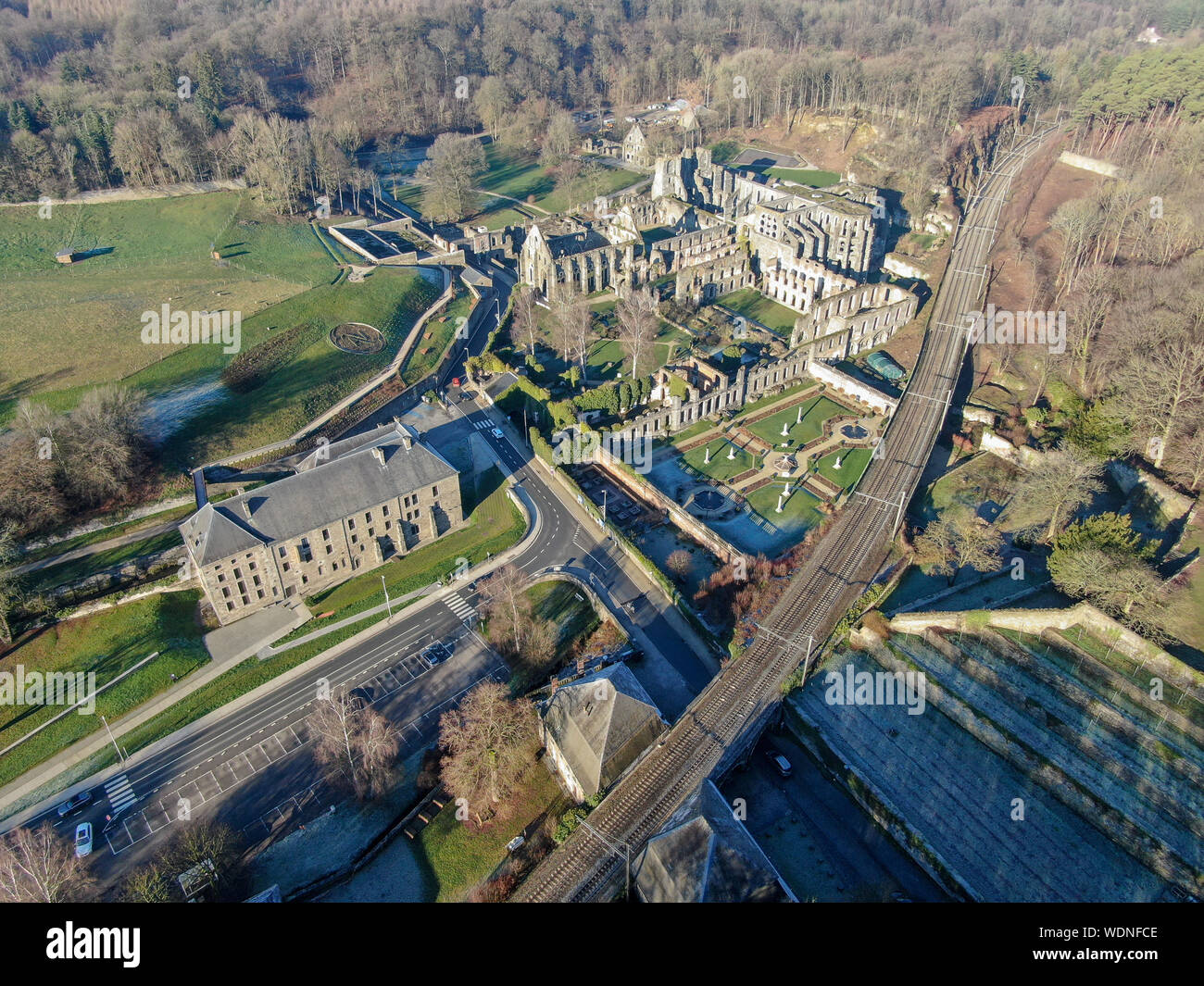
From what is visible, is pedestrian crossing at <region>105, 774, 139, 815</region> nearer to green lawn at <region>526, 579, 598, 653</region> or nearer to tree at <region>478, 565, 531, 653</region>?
tree at <region>478, 565, 531, 653</region>

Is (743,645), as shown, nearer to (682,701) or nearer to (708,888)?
(682,701)

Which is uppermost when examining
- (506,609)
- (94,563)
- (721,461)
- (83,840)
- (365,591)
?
(94,563)

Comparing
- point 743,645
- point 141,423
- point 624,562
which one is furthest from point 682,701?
point 141,423

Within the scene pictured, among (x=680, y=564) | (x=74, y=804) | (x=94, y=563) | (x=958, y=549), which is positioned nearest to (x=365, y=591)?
(x=94, y=563)

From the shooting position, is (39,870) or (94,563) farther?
(94,563)

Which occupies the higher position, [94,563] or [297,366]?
[297,366]

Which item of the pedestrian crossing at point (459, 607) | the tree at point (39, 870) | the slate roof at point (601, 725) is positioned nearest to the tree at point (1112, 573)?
the slate roof at point (601, 725)

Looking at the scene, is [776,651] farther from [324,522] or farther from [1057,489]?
[324,522]
